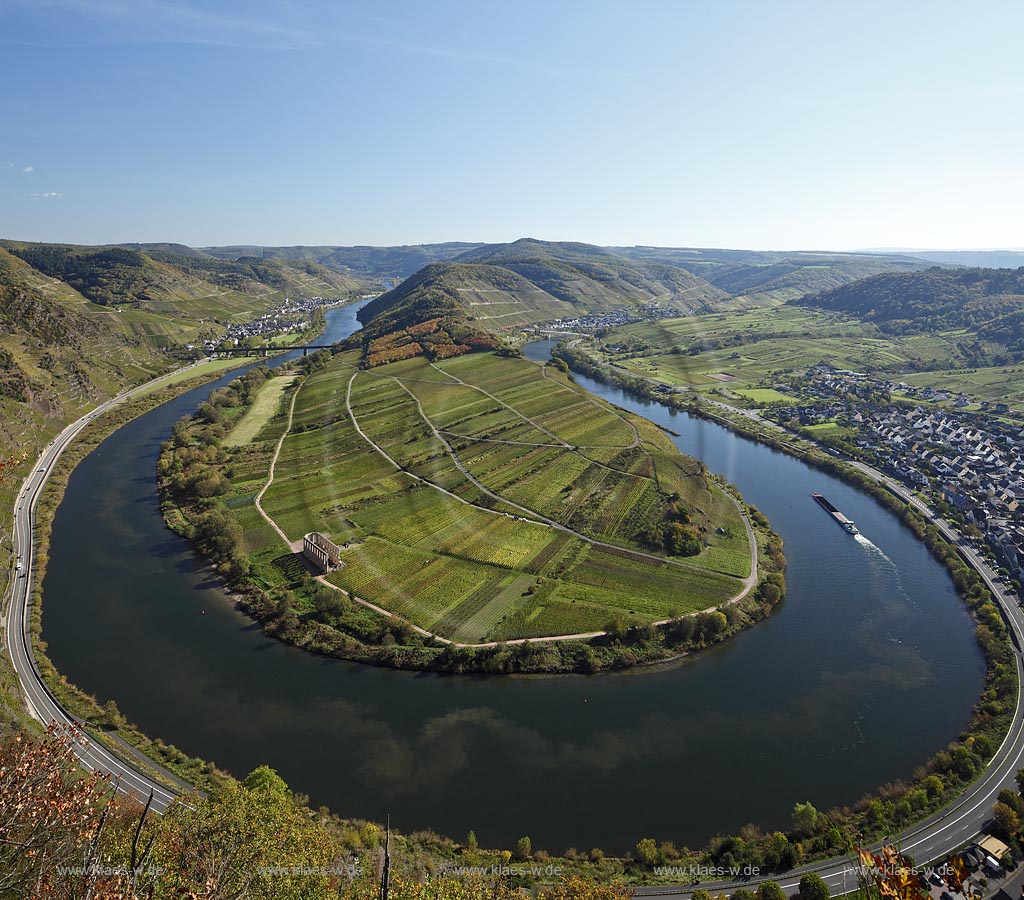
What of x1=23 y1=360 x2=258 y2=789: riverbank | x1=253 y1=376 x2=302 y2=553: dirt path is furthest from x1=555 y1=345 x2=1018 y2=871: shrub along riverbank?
x1=253 y1=376 x2=302 y2=553: dirt path

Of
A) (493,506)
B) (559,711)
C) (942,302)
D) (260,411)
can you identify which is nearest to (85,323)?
(260,411)

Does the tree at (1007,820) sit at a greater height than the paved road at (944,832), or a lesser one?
greater

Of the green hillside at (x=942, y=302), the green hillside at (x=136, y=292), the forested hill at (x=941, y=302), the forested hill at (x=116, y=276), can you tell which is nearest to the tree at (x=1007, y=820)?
the green hillside at (x=942, y=302)

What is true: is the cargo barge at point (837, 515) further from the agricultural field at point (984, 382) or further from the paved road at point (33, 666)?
the paved road at point (33, 666)

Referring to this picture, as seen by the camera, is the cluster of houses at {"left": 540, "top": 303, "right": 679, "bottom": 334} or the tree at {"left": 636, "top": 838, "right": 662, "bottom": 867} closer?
the tree at {"left": 636, "top": 838, "right": 662, "bottom": 867}

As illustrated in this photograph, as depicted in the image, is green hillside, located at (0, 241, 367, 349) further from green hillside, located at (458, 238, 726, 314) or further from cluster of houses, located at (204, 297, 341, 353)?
green hillside, located at (458, 238, 726, 314)

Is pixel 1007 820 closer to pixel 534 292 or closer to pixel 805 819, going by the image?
pixel 805 819

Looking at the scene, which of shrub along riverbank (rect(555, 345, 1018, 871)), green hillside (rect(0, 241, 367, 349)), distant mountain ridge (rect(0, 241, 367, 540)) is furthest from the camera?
green hillside (rect(0, 241, 367, 349))
